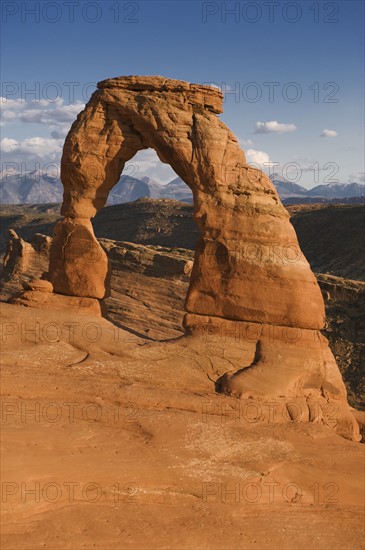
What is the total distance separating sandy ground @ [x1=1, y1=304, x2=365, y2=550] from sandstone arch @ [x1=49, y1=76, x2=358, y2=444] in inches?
53.3

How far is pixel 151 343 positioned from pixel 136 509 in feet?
16.5

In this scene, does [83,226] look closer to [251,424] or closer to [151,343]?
[151,343]

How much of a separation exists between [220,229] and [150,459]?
20.4 ft

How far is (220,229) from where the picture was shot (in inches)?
526

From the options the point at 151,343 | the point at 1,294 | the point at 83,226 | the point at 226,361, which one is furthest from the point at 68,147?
the point at 1,294

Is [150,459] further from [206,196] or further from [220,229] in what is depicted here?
[206,196]

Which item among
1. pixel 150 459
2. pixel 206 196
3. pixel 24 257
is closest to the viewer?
pixel 150 459

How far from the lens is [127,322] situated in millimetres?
23344

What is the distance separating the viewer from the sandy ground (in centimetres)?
731

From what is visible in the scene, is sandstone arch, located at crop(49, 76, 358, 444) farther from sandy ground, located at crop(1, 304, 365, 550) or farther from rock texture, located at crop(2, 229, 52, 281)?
rock texture, located at crop(2, 229, 52, 281)

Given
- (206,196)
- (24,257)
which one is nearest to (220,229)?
(206,196)

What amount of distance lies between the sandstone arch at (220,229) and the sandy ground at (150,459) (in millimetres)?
1354

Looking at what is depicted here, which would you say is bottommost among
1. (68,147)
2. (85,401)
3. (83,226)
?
(85,401)

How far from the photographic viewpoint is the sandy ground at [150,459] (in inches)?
288
